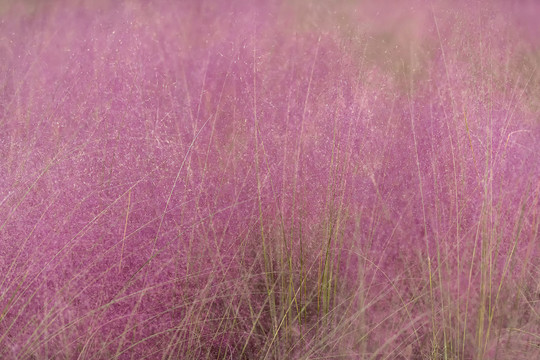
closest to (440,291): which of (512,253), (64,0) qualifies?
(512,253)

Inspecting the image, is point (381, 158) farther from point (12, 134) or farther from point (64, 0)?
point (64, 0)

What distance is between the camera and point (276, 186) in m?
1.44

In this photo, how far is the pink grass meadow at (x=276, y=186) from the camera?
131cm

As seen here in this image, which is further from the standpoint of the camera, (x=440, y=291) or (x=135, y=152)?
(x=135, y=152)

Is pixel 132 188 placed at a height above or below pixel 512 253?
above

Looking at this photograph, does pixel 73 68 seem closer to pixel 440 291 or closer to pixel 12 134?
pixel 12 134

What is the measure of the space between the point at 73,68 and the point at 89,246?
23.2 inches

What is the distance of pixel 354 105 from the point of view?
4.90ft

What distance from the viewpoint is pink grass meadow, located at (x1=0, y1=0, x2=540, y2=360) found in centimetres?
131

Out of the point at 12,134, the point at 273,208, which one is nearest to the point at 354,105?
the point at 273,208

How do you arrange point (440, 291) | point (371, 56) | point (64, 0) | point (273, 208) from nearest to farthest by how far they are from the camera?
1. point (440, 291)
2. point (273, 208)
3. point (371, 56)
4. point (64, 0)

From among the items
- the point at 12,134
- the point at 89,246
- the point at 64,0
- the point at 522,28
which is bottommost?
the point at 89,246

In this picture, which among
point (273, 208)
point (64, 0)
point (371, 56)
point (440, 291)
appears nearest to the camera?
point (440, 291)

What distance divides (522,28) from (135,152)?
1256 millimetres
